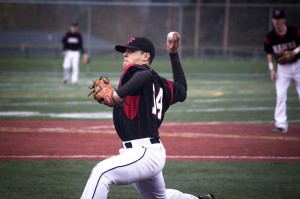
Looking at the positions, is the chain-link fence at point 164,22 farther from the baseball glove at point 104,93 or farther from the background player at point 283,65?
the baseball glove at point 104,93

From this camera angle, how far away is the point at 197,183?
8297 mm

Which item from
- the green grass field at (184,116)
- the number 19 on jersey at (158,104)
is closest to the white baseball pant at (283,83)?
the green grass field at (184,116)

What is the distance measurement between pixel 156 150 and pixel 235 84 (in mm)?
21197

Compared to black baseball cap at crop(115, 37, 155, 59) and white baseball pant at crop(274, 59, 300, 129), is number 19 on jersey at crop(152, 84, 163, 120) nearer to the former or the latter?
black baseball cap at crop(115, 37, 155, 59)

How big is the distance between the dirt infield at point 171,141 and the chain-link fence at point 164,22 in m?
17.0

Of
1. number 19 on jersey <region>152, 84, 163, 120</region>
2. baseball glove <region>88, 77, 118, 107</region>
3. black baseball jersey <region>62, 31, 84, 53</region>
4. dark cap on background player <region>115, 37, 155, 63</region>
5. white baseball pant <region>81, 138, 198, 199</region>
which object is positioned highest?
dark cap on background player <region>115, 37, 155, 63</region>

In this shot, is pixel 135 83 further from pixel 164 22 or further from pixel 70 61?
pixel 164 22

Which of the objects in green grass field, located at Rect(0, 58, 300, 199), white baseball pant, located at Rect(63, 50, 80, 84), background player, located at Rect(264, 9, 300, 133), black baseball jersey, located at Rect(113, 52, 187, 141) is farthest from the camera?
white baseball pant, located at Rect(63, 50, 80, 84)

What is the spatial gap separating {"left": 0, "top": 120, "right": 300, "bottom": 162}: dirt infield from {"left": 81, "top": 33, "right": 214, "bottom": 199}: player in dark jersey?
13.9 ft

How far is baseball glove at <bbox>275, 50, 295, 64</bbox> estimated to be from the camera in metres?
12.5

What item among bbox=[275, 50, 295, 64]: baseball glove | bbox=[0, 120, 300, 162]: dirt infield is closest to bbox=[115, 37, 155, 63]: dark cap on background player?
bbox=[0, 120, 300, 162]: dirt infield

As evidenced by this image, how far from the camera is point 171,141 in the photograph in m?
11.7

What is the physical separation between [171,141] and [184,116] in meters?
4.12

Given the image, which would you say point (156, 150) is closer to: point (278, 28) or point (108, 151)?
point (108, 151)
